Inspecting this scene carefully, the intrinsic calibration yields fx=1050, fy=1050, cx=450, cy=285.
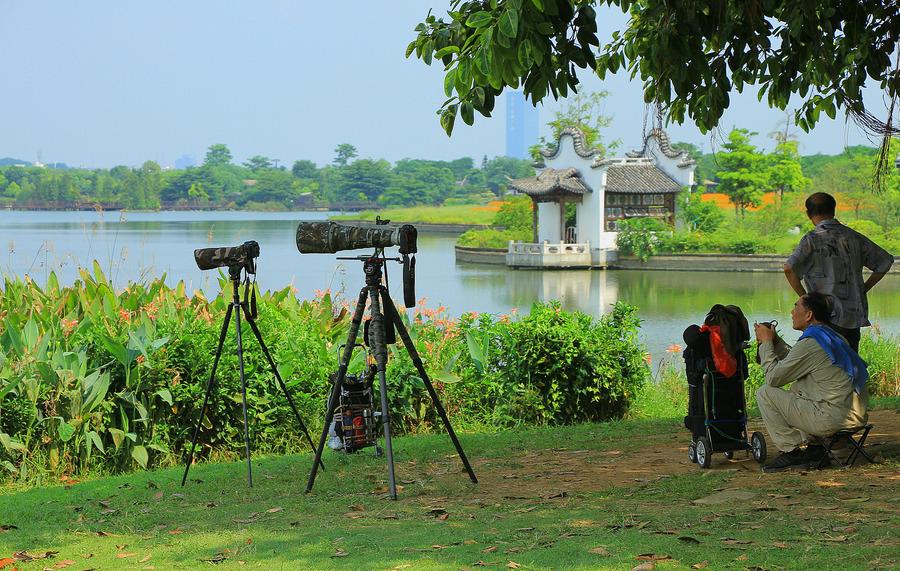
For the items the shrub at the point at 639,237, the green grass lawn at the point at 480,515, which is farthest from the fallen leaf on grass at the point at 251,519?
the shrub at the point at 639,237

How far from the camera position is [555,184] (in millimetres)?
56750

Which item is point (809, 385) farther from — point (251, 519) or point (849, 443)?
point (251, 519)

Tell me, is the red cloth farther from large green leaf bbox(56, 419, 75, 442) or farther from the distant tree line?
the distant tree line

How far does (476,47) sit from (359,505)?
99.6 inches

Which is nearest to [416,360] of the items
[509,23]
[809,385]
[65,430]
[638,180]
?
[509,23]

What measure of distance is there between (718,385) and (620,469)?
80cm

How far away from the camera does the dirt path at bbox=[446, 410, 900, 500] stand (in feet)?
19.3

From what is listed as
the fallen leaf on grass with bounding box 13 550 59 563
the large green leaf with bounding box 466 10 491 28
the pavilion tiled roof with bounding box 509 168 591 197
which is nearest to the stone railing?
the pavilion tiled roof with bounding box 509 168 591 197

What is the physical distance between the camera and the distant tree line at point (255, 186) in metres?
117

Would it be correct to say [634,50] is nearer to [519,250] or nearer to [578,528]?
[578,528]

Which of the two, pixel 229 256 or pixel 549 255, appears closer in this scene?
pixel 229 256

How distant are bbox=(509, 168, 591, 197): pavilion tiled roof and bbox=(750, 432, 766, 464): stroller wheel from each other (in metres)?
50.5

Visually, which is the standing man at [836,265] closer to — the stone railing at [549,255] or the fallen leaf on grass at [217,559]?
the fallen leaf on grass at [217,559]

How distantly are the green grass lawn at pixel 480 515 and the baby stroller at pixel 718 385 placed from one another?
0.15m
